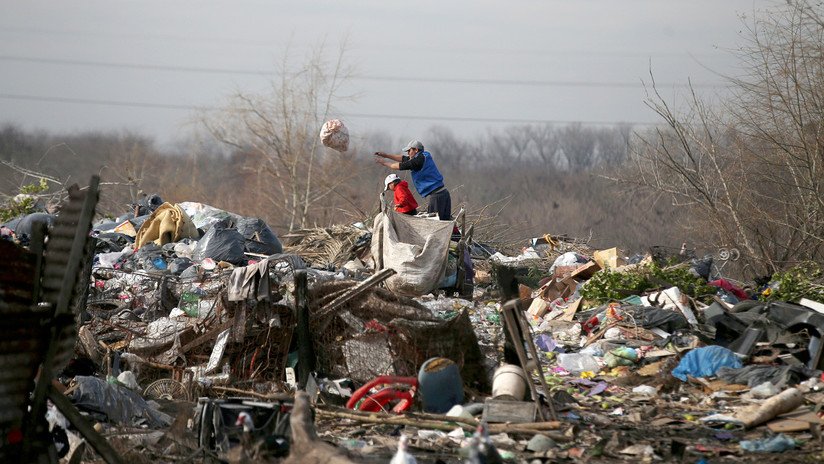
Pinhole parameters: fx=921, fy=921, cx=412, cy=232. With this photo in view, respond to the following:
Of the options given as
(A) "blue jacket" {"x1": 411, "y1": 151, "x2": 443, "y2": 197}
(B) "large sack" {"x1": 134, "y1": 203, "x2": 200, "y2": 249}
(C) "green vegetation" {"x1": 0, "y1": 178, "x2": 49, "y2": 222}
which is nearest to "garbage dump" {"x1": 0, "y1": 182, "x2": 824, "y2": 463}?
(A) "blue jacket" {"x1": 411, "y1": 151, "x2": 443, "y2": 197}

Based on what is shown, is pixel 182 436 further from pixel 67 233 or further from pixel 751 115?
pixel 751 115

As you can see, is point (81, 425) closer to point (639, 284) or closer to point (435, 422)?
point (435, 422)

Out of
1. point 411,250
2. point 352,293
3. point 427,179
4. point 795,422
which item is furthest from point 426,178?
point 795,422

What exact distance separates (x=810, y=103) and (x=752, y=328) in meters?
5.92

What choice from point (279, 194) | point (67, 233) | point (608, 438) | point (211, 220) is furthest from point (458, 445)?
point (279, 194)

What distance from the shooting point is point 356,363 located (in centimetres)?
717

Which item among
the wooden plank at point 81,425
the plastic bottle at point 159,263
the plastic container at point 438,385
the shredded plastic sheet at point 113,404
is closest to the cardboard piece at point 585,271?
the plastic bottle at point 159,263

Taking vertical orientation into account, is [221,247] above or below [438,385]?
above

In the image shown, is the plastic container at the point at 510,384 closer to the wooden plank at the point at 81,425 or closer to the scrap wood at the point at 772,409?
the scrap wood at the point at 772,409

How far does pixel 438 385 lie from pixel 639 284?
4488 millimetres

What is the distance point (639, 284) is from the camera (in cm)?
1018

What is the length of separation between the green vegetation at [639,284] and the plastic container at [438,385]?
419 centimetres

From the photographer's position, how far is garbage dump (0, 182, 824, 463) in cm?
455

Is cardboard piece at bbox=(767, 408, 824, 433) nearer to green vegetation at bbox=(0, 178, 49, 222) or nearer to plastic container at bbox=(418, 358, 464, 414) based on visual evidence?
plastic container at bbox=(418, 358, 464, 414)
